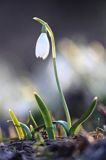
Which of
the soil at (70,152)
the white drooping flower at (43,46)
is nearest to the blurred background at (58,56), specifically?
the white drooping flower at (43,46)

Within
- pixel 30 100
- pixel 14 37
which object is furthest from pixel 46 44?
pixel 14 37

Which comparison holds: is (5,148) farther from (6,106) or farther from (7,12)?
(7,12)

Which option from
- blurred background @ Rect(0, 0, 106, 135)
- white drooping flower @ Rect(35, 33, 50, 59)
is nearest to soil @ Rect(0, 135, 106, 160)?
white drooping flower @ Rect(35, 33, 50, 59)

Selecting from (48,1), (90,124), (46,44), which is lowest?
(90,124)

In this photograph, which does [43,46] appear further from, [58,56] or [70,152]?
[58,56]

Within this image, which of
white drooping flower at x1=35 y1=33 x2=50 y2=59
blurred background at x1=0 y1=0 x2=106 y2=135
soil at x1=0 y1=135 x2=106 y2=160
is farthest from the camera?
blurred background at x1=0 y1=0 x2=106 y2=135

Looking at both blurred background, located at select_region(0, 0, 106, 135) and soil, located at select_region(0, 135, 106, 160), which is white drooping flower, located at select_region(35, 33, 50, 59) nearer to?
soil, located at select_region(0, 135, 106, 160)

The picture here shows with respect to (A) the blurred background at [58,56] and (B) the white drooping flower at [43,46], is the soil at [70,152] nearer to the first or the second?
(B) the white drooping flower at [43,46]

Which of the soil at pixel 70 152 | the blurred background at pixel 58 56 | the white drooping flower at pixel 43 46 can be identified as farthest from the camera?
the blurred background at pixel 58 56
